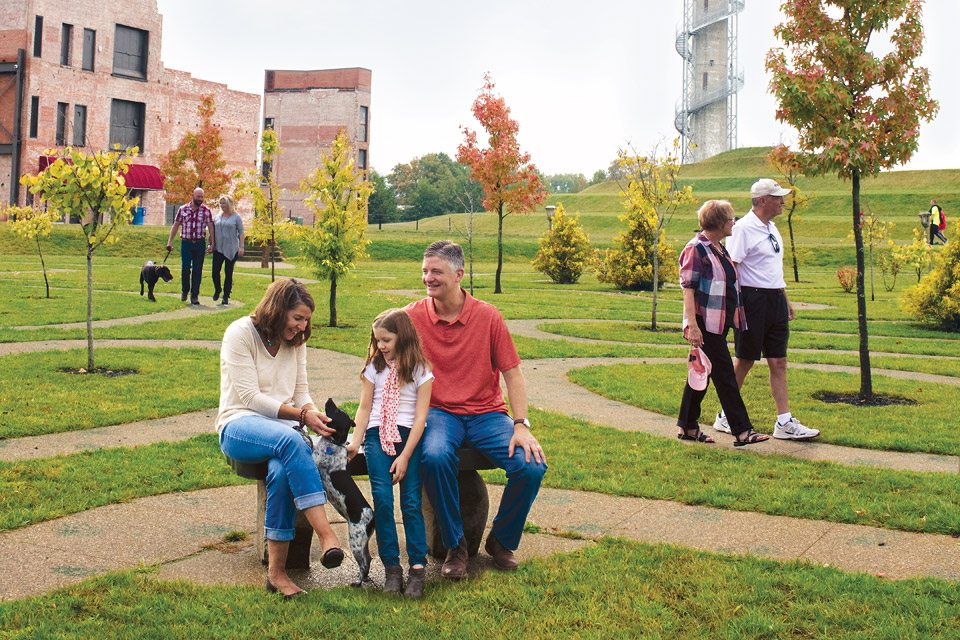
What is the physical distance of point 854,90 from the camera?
874 centimetres

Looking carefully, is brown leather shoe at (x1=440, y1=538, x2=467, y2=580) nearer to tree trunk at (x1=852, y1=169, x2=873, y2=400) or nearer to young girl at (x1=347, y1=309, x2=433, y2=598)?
young girl at (x1=347, y1=309, x2=433, y2=598)

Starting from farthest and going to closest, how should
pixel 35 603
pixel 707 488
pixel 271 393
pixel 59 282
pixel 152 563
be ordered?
pixel 59 282 < pixel 707 488 < pixel 271 393 < pixel 152 563 < pixel 35 603

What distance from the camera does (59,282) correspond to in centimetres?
2077

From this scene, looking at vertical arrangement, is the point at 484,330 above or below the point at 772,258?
below

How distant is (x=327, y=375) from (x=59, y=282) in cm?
1390

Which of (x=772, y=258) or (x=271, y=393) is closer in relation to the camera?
(x=271, y=393)

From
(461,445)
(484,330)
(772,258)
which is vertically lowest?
(461,445)

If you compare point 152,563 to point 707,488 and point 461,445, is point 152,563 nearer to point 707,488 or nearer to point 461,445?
point 461,445

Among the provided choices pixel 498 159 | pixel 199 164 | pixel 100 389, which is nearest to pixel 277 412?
pixel 100 389

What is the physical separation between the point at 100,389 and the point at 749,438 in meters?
6.08

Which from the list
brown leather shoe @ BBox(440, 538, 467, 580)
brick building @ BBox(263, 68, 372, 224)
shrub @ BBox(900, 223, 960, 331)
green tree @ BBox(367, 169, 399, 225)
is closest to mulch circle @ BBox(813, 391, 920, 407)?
brown leather shoe @ BBox(440, 538, 467, 580)

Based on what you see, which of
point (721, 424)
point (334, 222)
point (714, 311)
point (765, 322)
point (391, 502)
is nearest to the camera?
point (391, 502)

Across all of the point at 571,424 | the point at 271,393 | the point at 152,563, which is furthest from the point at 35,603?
the point at 571,424

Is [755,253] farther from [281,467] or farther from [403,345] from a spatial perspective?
[281,467]
